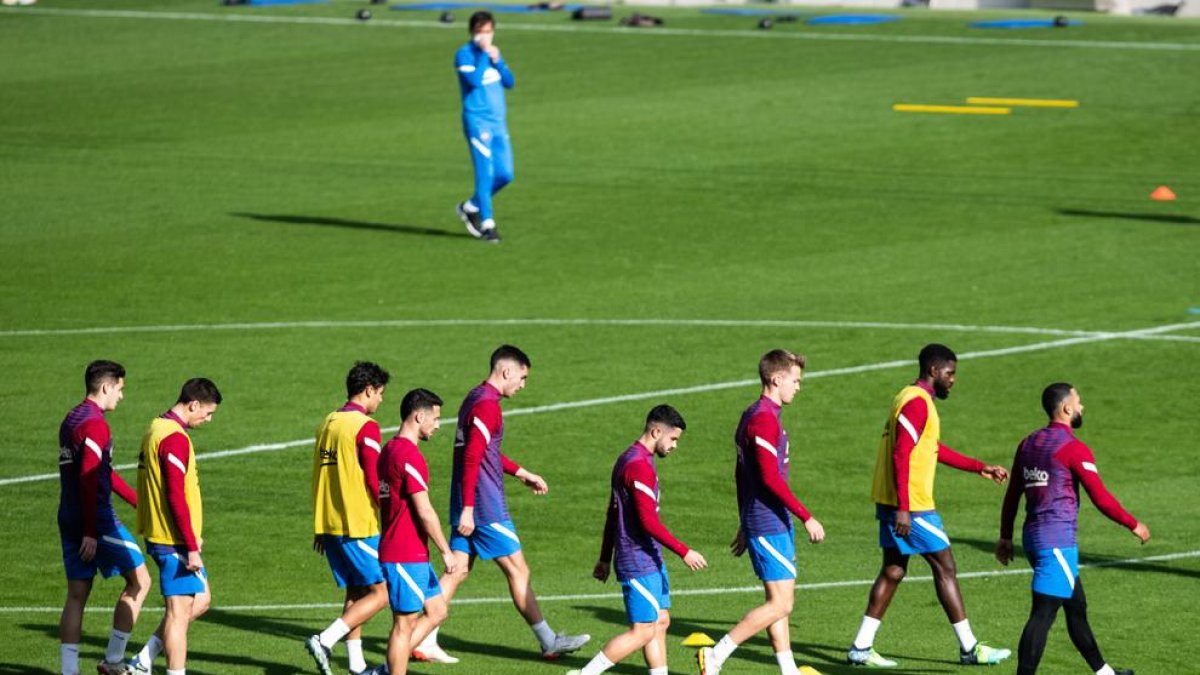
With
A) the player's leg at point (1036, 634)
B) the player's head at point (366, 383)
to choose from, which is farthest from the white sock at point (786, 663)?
the player's head at point (366, 383)

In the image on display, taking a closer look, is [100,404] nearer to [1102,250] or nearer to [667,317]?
[667,317]

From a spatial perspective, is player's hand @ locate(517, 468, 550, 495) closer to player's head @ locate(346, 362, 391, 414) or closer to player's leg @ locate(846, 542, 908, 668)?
player's head @ locate(346, 362, 391, 414)

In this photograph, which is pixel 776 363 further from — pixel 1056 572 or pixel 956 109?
pixel 956 109

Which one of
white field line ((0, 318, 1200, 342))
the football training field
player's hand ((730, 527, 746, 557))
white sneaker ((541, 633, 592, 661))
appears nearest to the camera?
player's hand ((730, 527, 746, 557))

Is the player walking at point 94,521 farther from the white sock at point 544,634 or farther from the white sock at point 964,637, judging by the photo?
the white sock at point 964,637

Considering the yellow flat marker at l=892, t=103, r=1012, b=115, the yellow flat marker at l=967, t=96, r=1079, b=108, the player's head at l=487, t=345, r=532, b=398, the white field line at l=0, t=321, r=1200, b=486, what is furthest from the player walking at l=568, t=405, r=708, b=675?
the yellow flat marker at l=967, t=96, r=1079, b=108

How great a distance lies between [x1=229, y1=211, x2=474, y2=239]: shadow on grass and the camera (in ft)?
107

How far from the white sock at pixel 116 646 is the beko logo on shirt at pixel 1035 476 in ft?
19.7

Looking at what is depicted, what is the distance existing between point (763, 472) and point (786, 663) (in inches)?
51.1

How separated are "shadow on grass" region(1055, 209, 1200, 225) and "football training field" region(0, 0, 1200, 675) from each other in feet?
0.23

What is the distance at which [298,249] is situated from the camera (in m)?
31.4

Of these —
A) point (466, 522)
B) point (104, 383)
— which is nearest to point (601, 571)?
point (466, 522)

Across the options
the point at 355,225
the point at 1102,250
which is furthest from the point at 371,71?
the point at 1102,250

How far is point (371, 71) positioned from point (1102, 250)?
2129 centimetres
